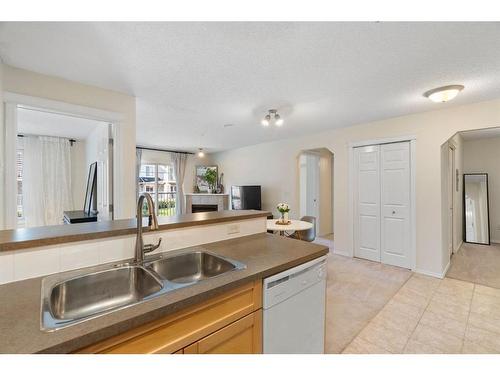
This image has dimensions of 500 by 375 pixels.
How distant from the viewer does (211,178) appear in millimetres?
6949

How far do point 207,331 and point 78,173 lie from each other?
5929 millimetres

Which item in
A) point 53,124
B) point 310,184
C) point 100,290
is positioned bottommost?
point 100,290

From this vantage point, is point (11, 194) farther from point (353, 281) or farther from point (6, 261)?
point (353, 281)

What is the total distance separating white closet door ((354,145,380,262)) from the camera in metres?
3.77

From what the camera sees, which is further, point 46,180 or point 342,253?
point 46,180

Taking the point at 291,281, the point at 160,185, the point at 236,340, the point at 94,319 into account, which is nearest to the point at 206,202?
the point at 160,185

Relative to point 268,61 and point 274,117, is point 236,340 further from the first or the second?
point 274,117

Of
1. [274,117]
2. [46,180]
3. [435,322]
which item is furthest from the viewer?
[46,180]

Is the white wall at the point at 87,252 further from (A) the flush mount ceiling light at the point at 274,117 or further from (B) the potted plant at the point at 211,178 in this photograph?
(B) the potted plant at the point at 211,178

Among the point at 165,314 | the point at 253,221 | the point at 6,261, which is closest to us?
the point at 165,314

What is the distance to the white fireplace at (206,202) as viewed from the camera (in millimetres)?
6703
